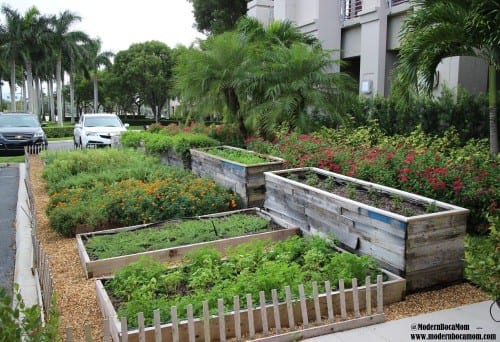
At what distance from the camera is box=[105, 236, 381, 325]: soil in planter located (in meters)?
4.45

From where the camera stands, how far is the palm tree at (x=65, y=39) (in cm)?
4124

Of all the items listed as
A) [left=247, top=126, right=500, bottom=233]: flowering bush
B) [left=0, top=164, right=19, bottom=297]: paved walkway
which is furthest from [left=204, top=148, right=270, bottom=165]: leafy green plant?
[left=0, top=164, right=19, bottom=297]: paved walkway

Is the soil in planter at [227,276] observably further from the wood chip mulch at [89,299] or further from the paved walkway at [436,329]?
the paved walkway at [436,329]

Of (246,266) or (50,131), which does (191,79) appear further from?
(50,131)

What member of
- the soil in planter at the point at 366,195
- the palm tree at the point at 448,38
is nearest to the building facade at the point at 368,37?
the palm tree at the point at 448,38

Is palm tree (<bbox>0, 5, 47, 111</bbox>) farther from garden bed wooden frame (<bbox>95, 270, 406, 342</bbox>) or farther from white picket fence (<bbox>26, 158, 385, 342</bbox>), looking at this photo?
garden bed wooden frame (<bbox>95, 270, 406, 342</bbox>)

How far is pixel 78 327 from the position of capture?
4.57 m

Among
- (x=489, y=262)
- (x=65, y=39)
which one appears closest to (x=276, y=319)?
(x=489, y=262)

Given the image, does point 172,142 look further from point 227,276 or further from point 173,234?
point 227,276

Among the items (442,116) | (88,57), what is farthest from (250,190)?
(88,57)

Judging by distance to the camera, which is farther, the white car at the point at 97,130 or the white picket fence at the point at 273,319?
the white car at the point at 97,130

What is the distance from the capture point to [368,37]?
15.6 m

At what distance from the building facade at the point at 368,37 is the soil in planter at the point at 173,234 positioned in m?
5.52

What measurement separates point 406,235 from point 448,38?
4.26m
